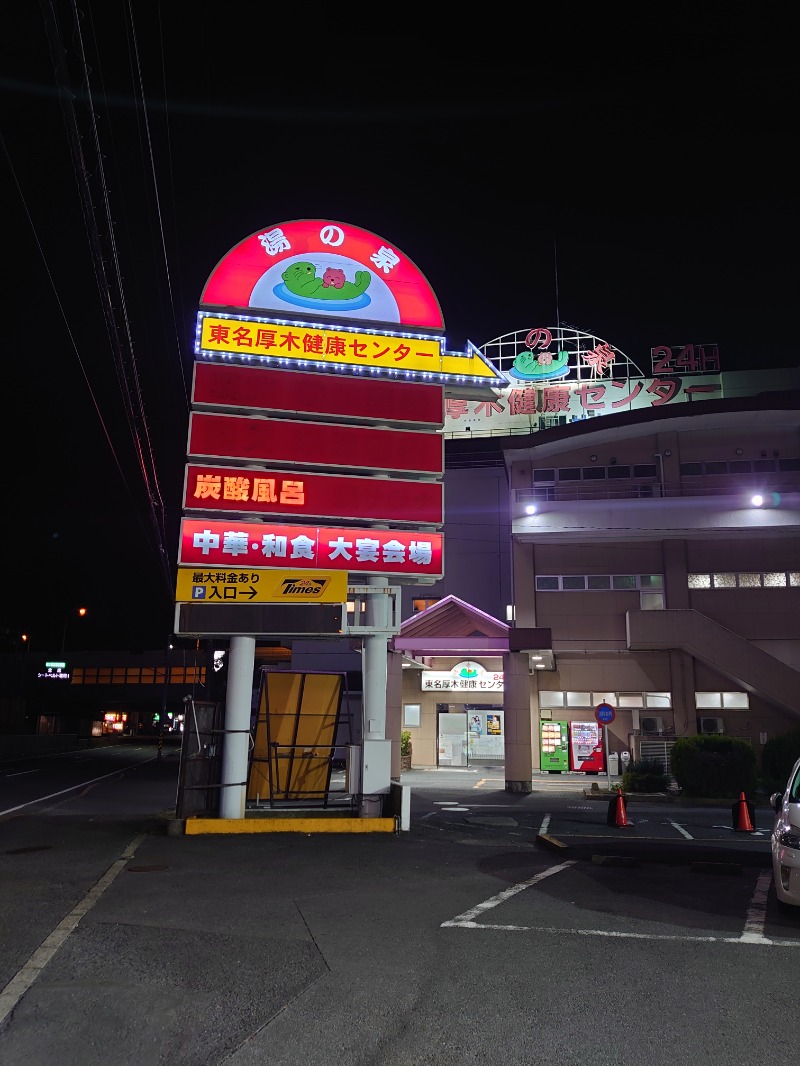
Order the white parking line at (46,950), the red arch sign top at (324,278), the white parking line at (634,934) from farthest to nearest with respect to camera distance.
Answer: the red arch sign top at (324,278) < the white parking line at (634,934) < the white parking line at (46,950)

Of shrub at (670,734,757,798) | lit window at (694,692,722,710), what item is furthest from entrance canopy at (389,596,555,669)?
lit window at (694,692,722,710)

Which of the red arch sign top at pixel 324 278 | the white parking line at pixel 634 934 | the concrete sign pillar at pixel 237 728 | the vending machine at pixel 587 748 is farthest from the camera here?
the vending machine at pixel 587 748

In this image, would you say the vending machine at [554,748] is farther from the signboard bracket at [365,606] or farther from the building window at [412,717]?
the signboard bracket at [365,606]

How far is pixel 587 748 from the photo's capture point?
31.0 m

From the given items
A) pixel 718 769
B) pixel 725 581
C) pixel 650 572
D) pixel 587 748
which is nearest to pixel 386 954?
pixel 718 769

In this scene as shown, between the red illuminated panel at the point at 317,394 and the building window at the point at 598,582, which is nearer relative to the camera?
the red illuminated panel at the point at 317,394

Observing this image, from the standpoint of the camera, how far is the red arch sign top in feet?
50.1

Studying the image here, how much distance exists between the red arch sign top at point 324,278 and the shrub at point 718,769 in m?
14.2

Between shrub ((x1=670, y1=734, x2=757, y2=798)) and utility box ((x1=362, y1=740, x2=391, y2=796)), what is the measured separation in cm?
1150

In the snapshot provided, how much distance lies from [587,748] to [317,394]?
21.7 m

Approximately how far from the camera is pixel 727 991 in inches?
209

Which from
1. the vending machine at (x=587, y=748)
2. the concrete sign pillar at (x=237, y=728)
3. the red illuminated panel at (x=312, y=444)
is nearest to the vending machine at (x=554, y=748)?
the vending machine at (x=587, y=748)

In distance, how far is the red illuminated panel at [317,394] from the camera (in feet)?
47.6

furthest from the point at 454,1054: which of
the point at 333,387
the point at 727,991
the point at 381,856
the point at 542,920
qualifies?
the point at 333,387
